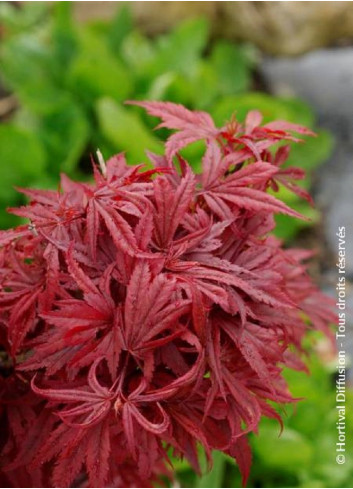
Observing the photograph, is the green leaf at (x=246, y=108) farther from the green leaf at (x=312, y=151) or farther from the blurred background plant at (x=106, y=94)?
the green leaf at (x=312, y=151)

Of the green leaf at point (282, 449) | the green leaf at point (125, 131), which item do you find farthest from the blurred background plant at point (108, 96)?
the green leaf at point (282, 449)

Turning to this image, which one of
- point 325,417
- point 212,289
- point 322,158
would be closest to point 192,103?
point 322,158

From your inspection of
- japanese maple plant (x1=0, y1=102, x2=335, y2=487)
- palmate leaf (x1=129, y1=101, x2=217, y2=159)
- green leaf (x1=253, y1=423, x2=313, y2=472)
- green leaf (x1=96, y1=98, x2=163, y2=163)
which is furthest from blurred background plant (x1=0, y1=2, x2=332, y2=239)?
japanese maple plant (x1=0, y1=102, x2=335, y2=487)

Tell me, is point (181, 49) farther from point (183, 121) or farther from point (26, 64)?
point (183, 121)

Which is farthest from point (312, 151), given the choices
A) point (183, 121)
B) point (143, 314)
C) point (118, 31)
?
point (143, 314)

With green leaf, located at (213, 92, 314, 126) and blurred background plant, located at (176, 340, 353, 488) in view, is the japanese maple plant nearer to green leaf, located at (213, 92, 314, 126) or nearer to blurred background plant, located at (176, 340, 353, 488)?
blurred background plant, located at (176, 340, 353, 488)

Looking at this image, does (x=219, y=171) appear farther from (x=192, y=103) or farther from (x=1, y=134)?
(x=192, y=103)

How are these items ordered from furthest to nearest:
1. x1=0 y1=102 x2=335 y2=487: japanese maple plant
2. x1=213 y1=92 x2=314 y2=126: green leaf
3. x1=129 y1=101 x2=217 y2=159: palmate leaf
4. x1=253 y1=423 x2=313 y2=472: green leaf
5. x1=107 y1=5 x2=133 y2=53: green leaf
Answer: x1=107 y1=5 x2=133 y2=53: green leaf, x1=213 y1=92 x2=314 y2=126: green leaf, x1=253 y1=423 x2=313 y2=472: green leaf, x1=129 y1=101 x2=217 y2=159: palmate leaf, x1=0 y1=102 x2=335 y2=487: japanese maple plant
